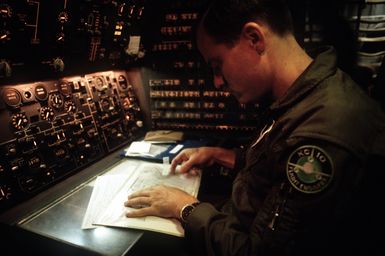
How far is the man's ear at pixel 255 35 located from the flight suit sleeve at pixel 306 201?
1.18 ft

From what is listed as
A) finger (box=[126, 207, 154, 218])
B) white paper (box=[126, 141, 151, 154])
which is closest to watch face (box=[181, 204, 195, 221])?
finger (box=[126, 207, 154, 218])

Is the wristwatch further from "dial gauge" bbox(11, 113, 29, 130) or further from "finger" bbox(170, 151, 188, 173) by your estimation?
"dial gauge" bbox(11, 113, 29, 130)

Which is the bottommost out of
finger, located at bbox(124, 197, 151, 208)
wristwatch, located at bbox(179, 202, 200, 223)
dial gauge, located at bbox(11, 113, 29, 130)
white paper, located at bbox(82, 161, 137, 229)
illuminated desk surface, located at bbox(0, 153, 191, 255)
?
illuminated desk surface, located at bbox(0, 153, 191, 255)

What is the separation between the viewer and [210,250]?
791 mm

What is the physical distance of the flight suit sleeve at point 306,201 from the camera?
576 mm

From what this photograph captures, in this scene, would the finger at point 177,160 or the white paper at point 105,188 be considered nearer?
the white paper at point 105,188

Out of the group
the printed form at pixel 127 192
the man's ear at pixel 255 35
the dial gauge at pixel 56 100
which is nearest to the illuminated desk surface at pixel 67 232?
the printed form at pixel 127 192

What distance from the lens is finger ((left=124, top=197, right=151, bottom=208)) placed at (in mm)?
984

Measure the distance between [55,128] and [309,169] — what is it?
126 cm

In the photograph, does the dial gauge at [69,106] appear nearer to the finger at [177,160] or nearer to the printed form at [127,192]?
the printed form at [127,192]

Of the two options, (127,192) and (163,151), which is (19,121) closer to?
(127,192)

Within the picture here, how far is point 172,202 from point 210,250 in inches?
9.0

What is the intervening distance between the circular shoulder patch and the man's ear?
0.37m

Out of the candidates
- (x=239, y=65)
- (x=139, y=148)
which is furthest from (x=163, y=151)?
(x=239, y=65)
